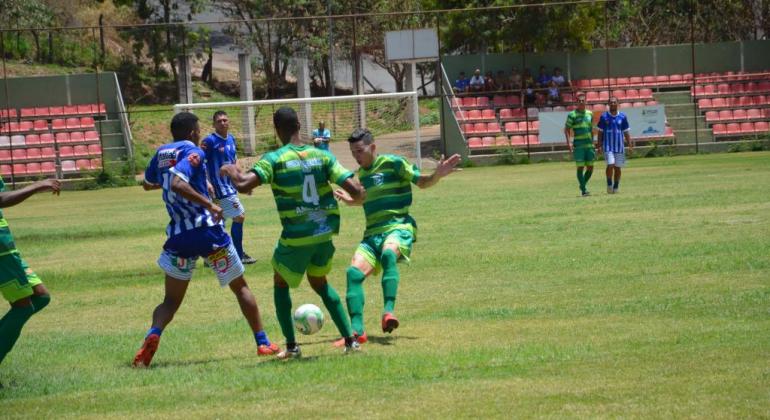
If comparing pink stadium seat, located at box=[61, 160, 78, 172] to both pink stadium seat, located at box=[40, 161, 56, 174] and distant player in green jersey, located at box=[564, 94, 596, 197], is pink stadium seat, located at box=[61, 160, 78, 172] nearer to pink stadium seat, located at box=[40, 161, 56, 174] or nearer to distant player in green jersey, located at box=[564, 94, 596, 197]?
pink stadium seat, located at box=[40, 161, 56, 174]

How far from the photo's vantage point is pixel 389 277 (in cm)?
916

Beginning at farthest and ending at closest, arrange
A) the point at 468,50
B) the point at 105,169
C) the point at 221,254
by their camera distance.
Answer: the point at 468,50 → the point at 105,169 → the point at 221,254

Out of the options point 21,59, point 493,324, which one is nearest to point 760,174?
point 493,324

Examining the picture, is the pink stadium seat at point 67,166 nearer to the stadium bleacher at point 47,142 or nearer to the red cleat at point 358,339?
the stadium bleacher at point 47,142

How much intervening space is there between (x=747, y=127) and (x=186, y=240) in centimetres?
3428

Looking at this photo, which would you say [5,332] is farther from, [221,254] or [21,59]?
[21,59]

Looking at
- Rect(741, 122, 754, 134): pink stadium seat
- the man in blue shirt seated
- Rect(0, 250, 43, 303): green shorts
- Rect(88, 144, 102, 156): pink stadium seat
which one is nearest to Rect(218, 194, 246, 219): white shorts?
Rect(0, 250, 43, 303): green shorts

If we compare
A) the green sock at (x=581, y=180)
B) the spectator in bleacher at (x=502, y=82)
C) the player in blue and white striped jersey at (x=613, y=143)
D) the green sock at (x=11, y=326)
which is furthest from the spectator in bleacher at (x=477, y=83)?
the green sock at (x=11, y=326)

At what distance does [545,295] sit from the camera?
11047mm

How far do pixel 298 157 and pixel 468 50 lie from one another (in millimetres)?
37981

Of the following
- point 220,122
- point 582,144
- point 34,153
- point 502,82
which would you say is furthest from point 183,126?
point 502,82

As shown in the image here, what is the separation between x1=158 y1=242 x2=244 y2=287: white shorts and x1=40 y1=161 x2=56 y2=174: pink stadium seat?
98.0ft

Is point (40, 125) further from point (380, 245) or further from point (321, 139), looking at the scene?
point (380, 245)

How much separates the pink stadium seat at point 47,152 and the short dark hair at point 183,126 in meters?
30.0
